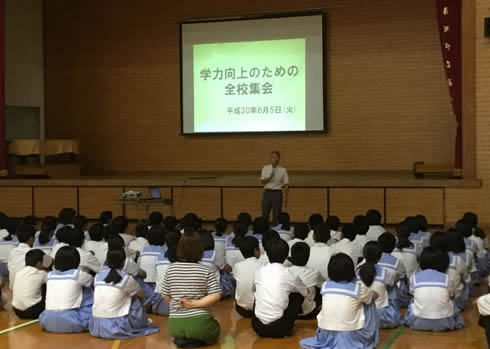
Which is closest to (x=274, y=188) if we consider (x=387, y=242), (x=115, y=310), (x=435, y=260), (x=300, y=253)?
(x=387, y=242)

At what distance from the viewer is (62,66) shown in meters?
17.6

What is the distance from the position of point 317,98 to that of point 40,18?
293 inches

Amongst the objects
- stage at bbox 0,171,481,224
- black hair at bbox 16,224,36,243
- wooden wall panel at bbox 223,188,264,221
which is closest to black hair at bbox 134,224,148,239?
black hair at bbox 16,224,36,243

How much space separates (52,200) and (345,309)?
34.4ft

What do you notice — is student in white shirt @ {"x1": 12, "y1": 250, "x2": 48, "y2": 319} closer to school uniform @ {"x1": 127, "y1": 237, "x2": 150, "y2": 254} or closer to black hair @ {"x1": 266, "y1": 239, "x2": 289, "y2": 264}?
school uniform @ {"x1": 127, "y1": 237, "x2": 150, "y2": 254}

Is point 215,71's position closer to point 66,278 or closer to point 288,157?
point 288,157

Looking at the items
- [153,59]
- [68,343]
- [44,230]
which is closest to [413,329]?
[68,343]

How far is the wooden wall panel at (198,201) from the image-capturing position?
1385cm

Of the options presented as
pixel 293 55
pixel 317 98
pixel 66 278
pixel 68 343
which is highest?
pixel 293 55

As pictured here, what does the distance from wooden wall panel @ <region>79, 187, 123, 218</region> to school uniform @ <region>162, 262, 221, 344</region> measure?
8725 mm

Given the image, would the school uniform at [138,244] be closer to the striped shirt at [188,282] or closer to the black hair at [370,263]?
the striped shirt at [188,282]

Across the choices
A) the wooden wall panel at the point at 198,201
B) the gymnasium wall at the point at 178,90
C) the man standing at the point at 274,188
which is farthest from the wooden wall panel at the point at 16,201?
the man standing at the point at 274,188

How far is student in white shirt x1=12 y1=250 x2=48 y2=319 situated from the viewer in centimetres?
669

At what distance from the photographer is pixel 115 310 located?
6.14 metres
